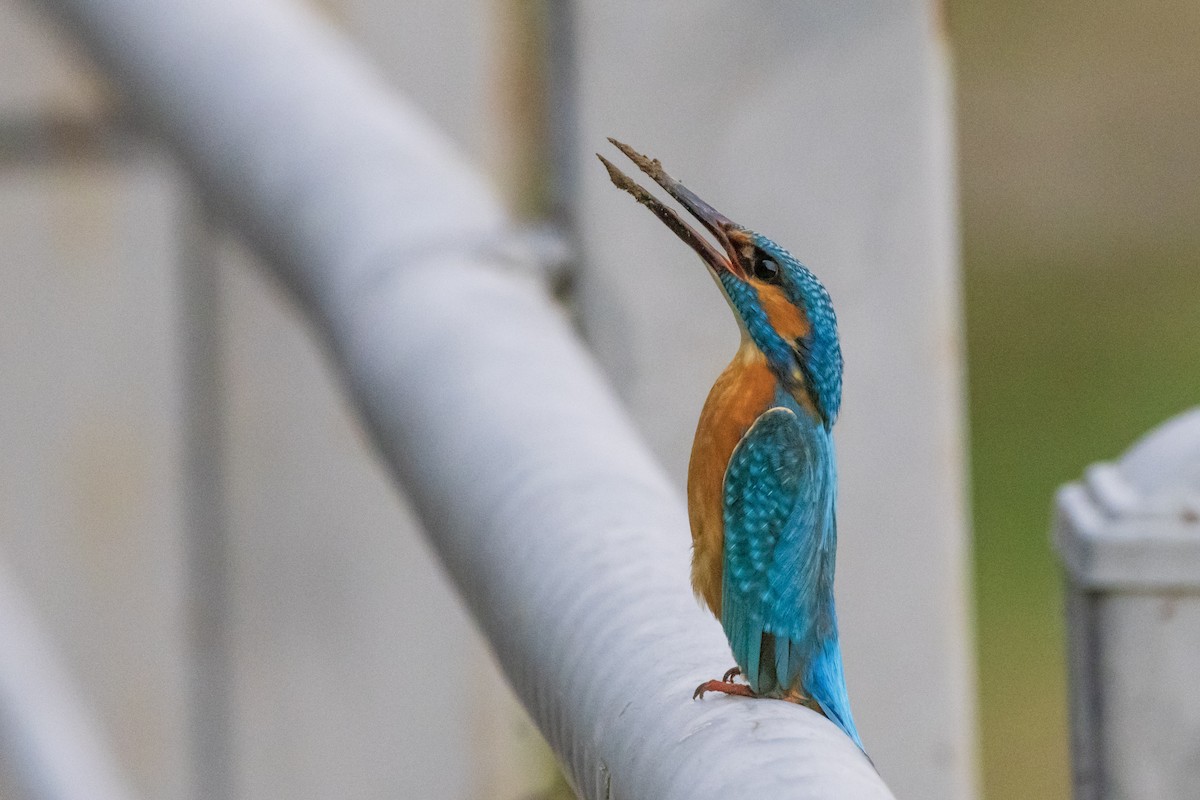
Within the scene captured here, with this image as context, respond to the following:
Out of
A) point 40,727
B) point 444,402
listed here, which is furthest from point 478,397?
point 40,727

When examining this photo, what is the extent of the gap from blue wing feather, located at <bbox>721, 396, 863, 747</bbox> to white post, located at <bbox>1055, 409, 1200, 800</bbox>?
175 millimetres

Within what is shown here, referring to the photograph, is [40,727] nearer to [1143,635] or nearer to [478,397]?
[478,397]

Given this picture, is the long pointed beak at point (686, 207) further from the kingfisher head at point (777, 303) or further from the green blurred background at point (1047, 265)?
the green blurred background at point (1047, 265)

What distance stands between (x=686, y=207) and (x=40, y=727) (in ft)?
2.36

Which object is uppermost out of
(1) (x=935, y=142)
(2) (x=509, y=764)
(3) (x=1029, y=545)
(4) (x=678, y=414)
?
(1) (x=935, y=142)

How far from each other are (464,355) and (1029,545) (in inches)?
76.0

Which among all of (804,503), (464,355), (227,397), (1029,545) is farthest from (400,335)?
(1029,545)

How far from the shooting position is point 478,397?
20.2 inches

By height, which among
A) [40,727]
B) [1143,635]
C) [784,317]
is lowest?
[40,727]

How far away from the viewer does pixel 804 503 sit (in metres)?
0.38

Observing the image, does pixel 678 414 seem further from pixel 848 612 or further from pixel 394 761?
pixel 394 761

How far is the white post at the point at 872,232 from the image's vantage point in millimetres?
792

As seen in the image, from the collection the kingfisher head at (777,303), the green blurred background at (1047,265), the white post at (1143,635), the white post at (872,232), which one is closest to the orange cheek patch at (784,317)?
the kingfisher head at (777,303)

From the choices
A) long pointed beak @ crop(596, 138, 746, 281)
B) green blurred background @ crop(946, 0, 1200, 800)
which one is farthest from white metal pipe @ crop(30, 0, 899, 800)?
green blurred background @ crop(946, 0, 1200, 800)
